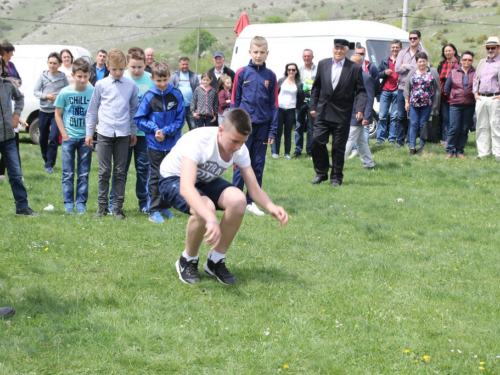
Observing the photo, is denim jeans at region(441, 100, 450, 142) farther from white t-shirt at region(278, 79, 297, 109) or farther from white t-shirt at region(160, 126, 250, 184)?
white t-shirt at region(160, 126, 250, 184)

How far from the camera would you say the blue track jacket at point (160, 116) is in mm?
8008

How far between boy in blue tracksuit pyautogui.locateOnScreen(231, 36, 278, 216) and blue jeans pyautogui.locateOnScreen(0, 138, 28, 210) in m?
2.71

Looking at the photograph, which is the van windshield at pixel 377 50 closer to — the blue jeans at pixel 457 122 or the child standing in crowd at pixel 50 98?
the blue jeans at pixel 457 122

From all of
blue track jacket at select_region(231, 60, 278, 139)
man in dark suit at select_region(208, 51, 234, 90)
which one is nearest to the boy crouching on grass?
blue track jacket at select_region(231, 60, 278, 139)

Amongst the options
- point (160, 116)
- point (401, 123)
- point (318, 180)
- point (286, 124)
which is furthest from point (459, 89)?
point (160, 116)

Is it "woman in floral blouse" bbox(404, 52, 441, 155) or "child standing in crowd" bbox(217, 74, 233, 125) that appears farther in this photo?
"child standing in crowd" bbox(217, 74, 233, 125)

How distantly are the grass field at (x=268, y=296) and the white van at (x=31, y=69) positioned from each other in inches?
321

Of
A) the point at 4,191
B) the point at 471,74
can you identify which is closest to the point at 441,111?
the point at 471,74

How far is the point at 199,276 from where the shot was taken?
228 inches

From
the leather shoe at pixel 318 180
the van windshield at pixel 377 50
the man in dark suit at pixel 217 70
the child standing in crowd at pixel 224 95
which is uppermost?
the van windshield at pixel 377 50

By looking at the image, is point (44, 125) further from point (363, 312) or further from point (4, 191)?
point (363, 312)

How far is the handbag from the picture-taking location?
13.8 meters

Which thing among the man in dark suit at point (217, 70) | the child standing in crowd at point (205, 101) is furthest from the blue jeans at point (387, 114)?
the child standing in crowd at point (205, 101)

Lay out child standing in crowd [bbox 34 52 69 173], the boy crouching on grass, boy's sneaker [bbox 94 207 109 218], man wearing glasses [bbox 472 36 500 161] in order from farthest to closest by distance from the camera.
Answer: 1. man wearing glasses [bbox 472 36 500 161]
2. child standing in crowd [bbox 34 52 69 173]
3. boy's sneaker [bbox 94 207 109 218]
4. the boy crouching on grass
